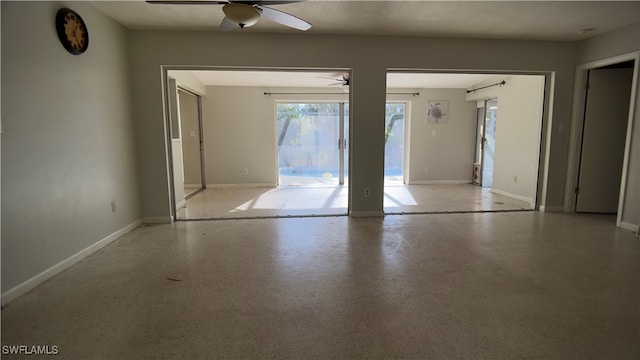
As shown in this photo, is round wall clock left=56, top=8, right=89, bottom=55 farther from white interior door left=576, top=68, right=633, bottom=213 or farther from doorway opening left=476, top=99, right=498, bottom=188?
doorway opening left=476, top=99, right=498, bottom=188

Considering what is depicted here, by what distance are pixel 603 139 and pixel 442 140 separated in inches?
127

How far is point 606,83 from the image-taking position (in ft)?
13.7

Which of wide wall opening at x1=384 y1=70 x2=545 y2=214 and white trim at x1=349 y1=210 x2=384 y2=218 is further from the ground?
wide wall opening at x1=384 y1=70 x2=545 y2=214

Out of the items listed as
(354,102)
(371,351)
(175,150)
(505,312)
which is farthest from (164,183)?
(505,312)

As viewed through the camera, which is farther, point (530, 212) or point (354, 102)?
point (530, 212)

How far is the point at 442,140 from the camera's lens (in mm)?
7293

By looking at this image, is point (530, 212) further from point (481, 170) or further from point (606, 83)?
point (481, 170)

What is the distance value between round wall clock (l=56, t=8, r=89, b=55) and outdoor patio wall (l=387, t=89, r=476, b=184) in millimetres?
5734

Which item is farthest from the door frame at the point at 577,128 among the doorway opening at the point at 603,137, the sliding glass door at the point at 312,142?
the sliding glass door at the point at 312,142

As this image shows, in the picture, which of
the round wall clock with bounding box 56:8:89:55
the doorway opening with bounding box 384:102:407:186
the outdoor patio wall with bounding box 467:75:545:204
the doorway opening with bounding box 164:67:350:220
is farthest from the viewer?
the doorway opening with bounding box 384:102:407:186

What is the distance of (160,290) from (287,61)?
2861 millimetres

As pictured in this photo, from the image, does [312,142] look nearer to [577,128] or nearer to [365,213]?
[365,213]
